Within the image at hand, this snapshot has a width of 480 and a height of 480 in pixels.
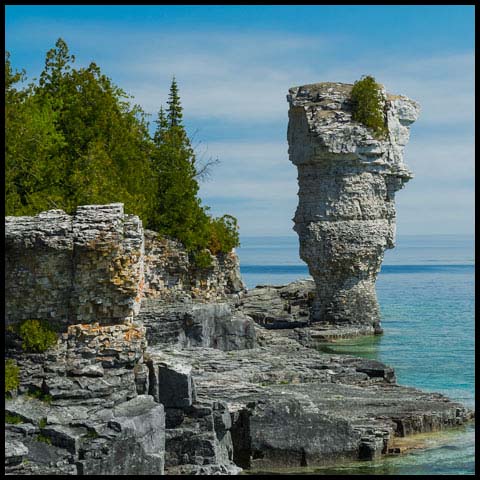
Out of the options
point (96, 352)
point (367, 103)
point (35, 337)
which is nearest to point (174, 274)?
point (367, 103)

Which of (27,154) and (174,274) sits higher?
(27,154)

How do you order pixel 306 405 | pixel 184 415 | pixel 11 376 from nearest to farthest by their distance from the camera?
1. pixel 11 376
2. pixel 184 415
3. pixel 306 405

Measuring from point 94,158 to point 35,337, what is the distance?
51.7 ft

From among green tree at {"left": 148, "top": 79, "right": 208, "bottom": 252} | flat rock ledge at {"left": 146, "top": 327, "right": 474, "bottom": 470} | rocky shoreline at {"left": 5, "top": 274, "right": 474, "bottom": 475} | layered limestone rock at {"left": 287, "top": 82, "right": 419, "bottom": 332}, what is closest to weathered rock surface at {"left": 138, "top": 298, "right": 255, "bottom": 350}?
flat rock ledge at {"left": 146, "top": 327, "right": 474, "bottom": 470}

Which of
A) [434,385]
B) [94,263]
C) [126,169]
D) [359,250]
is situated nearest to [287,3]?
[94,263]

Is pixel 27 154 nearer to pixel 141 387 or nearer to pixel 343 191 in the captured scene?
pixel 141 387

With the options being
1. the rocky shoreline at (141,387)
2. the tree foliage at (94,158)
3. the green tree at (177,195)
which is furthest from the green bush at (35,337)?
the green tree at (177,195)

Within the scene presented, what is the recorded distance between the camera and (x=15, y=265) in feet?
60.6

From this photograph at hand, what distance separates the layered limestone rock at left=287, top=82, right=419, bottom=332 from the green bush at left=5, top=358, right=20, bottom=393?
91.7ft

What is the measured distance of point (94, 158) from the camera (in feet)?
110

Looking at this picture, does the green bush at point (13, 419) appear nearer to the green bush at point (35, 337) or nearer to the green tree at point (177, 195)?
the green bush at point (35, 337)

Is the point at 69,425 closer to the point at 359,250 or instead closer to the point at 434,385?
the point at 434,385

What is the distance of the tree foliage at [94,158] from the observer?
2988 centimetres

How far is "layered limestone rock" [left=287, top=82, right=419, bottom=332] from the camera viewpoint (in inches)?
1766
